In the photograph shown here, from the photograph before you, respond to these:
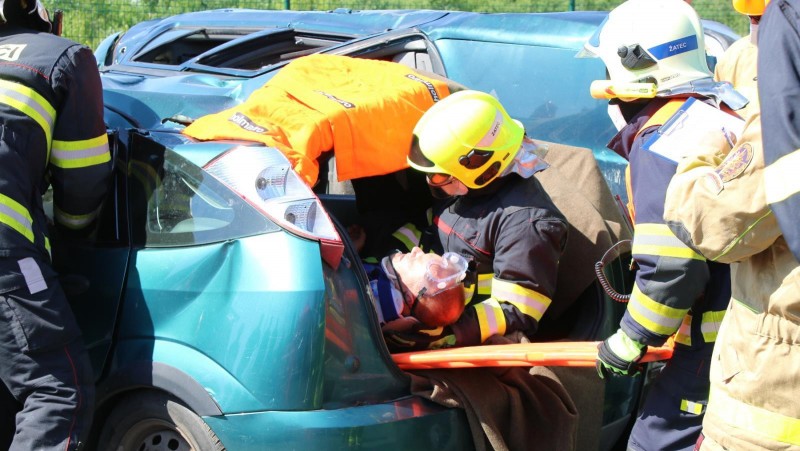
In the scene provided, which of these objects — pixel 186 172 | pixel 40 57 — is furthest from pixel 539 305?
pixel 40 57

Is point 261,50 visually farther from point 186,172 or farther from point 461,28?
point 186,172

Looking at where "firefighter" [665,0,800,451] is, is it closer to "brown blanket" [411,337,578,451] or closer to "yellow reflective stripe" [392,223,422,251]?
"brown blanket" [411,337,578,451]

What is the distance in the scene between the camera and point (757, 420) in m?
2.52

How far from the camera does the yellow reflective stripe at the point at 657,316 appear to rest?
3078 millimetres

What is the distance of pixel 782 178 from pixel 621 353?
1.03 metres

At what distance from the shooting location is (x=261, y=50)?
6594mm

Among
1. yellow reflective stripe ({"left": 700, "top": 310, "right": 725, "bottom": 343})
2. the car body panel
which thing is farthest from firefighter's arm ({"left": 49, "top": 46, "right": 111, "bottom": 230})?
yellow reflective stripe ({"left": 700, "top": 310, "right": 725, "bottom": 343})

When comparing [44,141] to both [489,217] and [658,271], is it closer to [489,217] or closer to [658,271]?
[489,217]

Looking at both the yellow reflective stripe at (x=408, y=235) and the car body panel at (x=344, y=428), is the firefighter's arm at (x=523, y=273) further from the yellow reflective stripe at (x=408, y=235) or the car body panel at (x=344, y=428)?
the yellow reflective stripe at (x=408, y=235)

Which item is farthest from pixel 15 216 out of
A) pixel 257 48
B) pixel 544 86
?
pixel 257 48

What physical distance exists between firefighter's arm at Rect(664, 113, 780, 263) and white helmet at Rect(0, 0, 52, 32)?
94.6 inches

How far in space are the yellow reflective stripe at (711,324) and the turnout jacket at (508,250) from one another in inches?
26.5

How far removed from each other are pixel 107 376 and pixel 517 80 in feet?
9.01

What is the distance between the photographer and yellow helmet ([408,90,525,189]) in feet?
12.9
